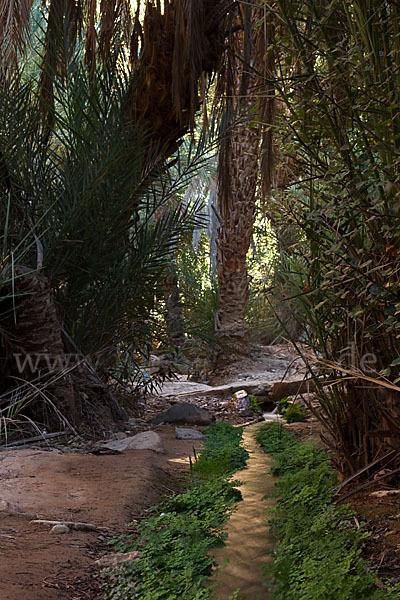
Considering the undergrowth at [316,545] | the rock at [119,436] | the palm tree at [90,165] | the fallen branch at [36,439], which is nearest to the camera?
the undergrowth at [316,545]

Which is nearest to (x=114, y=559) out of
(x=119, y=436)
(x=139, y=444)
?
(x=139, y=444)

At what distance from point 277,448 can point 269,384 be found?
3.15m

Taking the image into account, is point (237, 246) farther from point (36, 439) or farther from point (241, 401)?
point (36, 439)

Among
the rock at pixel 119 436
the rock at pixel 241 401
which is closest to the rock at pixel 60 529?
the rock at pixel 119 436

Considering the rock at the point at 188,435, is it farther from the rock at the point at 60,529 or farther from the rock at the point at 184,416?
the rock at the point at 60,529

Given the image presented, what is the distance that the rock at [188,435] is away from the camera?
230 inches

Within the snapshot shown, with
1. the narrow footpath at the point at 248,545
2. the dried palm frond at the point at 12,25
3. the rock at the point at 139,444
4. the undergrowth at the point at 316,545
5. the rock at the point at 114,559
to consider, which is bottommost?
the narrow footpath at the point at 248,545

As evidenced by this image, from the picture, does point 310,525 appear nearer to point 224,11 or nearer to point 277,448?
point 277,448

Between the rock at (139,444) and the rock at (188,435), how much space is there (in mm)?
666

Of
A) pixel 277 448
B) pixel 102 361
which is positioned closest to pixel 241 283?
pixel 102 361

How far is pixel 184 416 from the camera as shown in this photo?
6801 millimetres

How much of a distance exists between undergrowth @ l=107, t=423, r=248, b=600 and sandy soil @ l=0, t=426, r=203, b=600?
11 cm

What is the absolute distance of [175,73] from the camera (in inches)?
227

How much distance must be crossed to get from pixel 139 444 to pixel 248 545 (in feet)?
6.74
